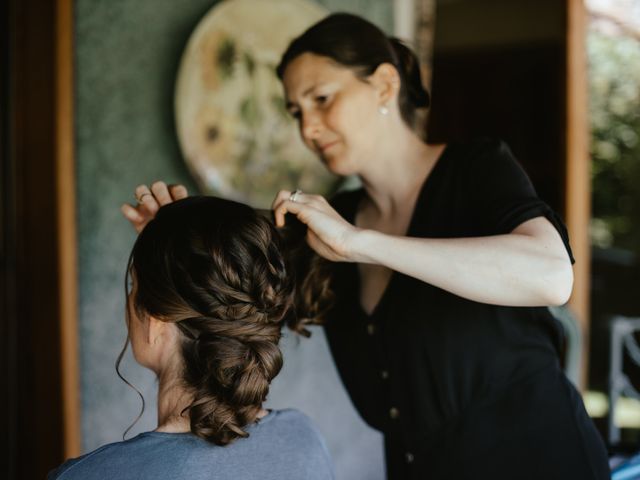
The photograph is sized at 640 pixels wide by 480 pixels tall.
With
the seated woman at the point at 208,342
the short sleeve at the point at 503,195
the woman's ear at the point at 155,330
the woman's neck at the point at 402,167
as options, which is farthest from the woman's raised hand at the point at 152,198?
the short sleeve at the point at 503,195

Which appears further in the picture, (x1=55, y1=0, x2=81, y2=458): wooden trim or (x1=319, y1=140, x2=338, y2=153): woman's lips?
(x1=55, y1=0, x2=81, y2=458): wooden trim

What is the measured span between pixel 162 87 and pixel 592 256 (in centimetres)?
205

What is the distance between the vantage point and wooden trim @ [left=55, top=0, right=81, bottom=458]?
1.93 metres

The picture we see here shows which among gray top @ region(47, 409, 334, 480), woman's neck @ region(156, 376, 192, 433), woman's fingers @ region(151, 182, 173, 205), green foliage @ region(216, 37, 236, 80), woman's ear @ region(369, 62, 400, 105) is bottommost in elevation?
gray top @ region(47, 409, 334, 480)

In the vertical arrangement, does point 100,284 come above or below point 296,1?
below

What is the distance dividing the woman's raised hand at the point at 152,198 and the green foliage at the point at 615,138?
2184 mm

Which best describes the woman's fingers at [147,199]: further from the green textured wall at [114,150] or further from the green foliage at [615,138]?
the green foliage at [615,138]

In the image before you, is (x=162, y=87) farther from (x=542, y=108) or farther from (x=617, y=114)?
(x=542, y=108)

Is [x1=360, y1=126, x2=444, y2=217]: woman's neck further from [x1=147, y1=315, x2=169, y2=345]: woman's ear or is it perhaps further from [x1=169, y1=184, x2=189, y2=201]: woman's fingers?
[x1=147, y1=315, x2=169, y2=345]: woman's ear

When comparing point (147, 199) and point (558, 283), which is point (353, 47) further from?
point (558, 283)

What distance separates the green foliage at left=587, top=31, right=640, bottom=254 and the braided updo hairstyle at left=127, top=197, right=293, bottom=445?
7.38 feet

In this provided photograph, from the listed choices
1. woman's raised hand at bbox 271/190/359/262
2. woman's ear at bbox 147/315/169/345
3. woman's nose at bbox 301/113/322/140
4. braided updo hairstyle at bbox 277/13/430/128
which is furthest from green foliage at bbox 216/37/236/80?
woman's ear at bbox 147/315/169/345

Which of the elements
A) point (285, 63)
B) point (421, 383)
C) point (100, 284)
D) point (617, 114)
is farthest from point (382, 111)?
point (617, 114)

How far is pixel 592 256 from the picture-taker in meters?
2.99
